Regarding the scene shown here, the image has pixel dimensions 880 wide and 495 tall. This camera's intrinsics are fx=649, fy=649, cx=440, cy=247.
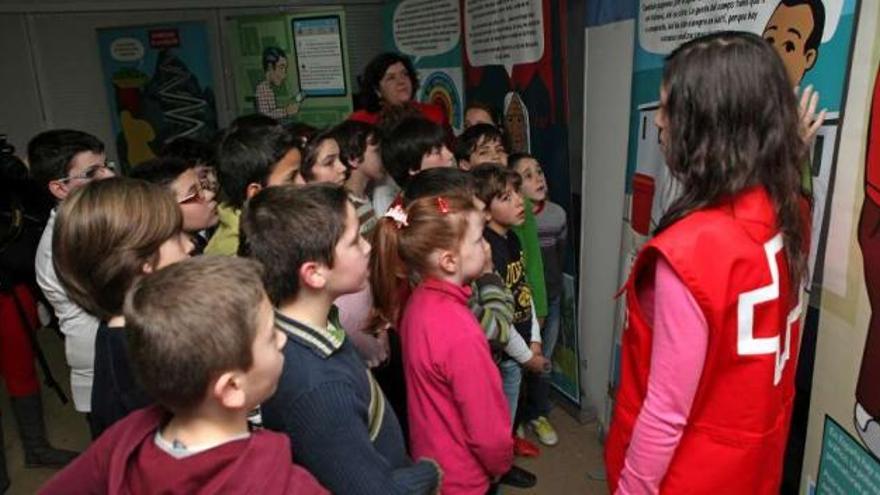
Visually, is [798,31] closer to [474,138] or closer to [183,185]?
[474,138]

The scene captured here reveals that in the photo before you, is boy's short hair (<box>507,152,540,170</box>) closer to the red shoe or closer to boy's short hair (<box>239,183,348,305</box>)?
the red shoe

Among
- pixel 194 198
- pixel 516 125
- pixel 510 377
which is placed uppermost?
pixel 516 125

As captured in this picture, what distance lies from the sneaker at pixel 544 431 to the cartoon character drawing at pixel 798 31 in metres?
1.80

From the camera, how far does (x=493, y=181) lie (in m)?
2.30

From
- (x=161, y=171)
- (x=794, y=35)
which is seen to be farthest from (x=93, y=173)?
(x=794, y=35)

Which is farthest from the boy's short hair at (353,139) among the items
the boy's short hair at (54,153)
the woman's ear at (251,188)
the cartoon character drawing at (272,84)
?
the cartoon character drawing at (272,84)

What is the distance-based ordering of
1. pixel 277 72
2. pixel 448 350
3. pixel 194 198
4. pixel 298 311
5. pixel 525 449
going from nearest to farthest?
pixel 298 311 < pixel 448 350 < pixel 194 198 < pixel 525 449 < pixel 277 72

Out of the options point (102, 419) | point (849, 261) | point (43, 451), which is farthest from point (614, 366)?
point (43, 451)

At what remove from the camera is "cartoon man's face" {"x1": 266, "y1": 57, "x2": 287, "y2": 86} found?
180 inches

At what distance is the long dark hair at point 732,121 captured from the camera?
1.05 meters

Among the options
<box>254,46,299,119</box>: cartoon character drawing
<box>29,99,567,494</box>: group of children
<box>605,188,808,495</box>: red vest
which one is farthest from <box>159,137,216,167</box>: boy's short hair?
<box>605,188,808,495</box>: red vest

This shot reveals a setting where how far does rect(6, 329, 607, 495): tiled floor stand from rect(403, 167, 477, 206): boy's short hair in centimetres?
130

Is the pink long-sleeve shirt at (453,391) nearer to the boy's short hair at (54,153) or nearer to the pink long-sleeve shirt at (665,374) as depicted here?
the pink long-sleeve shirt at (665,374)

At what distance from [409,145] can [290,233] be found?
1.38 m
